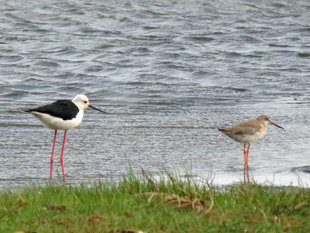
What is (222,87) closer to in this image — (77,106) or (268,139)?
(268,139)

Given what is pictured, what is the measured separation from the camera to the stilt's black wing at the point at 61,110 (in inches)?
421

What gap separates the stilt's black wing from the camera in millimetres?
10703

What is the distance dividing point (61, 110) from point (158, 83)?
685cm

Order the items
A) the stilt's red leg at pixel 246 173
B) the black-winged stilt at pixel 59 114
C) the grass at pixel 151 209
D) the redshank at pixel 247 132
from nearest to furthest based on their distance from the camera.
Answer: the grass at pixel 151 209, the stilt's red leg at pixel 246 173, the black-winged stilt at pixel 59 114, the redshank at pixel 247 132

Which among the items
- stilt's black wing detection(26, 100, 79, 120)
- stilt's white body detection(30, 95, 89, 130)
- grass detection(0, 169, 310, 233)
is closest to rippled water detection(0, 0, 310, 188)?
stilt's white body detection(30, 95, 89, 130)

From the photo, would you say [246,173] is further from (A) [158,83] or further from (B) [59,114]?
(A) [158,83]

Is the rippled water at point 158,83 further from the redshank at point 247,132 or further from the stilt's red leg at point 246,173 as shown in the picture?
the redshank at point 247,132

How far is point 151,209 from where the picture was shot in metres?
6.62

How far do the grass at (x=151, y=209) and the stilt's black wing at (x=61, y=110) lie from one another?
322 centimetres

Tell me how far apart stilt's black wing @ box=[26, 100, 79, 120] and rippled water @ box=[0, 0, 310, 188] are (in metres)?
0.56

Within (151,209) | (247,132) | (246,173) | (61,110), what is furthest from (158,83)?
(151,209)

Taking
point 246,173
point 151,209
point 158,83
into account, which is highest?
point 151,209

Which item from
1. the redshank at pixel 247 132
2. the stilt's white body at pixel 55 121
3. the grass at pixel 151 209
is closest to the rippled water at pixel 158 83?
the redshank at pixel 247 132

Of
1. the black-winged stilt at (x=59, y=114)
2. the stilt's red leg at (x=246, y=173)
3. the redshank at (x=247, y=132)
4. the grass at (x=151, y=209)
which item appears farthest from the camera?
the redshank at (x=247, y=132)
